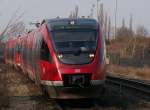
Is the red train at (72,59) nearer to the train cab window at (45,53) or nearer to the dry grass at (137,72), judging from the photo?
the train cab window at (45,53)

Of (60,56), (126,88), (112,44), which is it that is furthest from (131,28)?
(60,56)

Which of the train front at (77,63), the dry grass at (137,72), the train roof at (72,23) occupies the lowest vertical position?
the dry grass at (137,72)

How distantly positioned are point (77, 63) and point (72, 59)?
228 millimetres

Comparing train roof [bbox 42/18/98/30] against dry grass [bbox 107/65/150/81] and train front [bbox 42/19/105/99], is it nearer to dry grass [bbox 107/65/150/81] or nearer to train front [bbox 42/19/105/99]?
train front [bbox 42/19/105/99]

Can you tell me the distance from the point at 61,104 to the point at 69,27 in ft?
8.94

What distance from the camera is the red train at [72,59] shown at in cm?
1642

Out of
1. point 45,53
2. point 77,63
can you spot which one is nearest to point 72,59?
point 77,63

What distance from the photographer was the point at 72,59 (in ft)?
54.4

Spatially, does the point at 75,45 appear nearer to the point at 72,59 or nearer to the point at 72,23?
the point at 72,59

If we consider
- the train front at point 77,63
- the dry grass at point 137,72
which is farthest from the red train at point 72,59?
the dry grass at point 137,72

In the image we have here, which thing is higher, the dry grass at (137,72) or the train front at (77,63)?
the train front at (77,63)

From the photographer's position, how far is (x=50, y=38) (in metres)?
17.3

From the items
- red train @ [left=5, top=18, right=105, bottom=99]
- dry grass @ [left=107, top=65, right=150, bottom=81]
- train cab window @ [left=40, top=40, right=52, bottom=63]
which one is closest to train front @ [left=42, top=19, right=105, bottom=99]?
red train @ [left=5, top=18, right=105, bottom=99]

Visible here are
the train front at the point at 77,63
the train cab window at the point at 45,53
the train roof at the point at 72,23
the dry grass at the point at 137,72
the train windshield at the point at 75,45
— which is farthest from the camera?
the dry grass at the point at 137,72
